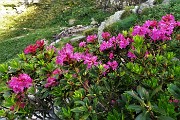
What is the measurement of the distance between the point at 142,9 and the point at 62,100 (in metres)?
13.9

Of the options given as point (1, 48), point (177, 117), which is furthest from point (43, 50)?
point (1, 48)

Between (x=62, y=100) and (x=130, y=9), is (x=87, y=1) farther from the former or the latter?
(x=62, y=100)

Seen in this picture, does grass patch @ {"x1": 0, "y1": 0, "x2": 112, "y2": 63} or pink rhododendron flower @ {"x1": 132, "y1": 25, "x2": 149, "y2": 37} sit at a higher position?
pink rhododendron flower @ {"x1": 132, "y1": 25, "x2": 149, "y2": 37}

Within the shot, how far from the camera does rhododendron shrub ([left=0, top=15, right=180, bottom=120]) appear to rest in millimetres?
4250

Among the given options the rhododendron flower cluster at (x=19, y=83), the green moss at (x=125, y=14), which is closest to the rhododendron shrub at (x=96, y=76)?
the rhododendron flower cluster at (x=19, y=83)

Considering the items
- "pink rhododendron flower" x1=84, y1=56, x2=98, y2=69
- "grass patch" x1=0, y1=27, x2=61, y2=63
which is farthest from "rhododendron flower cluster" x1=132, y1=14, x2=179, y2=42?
"grass patch" x1=0, y1=27, x2=61, y2=63

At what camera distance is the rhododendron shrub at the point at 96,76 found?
4.25m

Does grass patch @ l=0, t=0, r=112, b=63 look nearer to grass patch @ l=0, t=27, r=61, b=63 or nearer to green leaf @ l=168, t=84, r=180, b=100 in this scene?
grass patch @ l=0, t=27, r=61, b=63

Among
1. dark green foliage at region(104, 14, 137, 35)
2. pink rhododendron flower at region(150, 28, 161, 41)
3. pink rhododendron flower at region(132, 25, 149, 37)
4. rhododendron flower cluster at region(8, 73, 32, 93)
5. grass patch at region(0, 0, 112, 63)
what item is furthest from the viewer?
grass patch at region(0, 0, 112, 63)

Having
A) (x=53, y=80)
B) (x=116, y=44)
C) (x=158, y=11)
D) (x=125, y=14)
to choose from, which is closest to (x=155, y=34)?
(x=116, y=44)

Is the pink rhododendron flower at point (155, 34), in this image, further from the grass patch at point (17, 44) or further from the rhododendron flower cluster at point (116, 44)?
the grass patch at point (17, 44)

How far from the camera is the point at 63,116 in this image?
4.36m

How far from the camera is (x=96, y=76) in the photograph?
4758 mm

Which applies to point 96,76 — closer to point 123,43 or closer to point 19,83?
point 123,43
